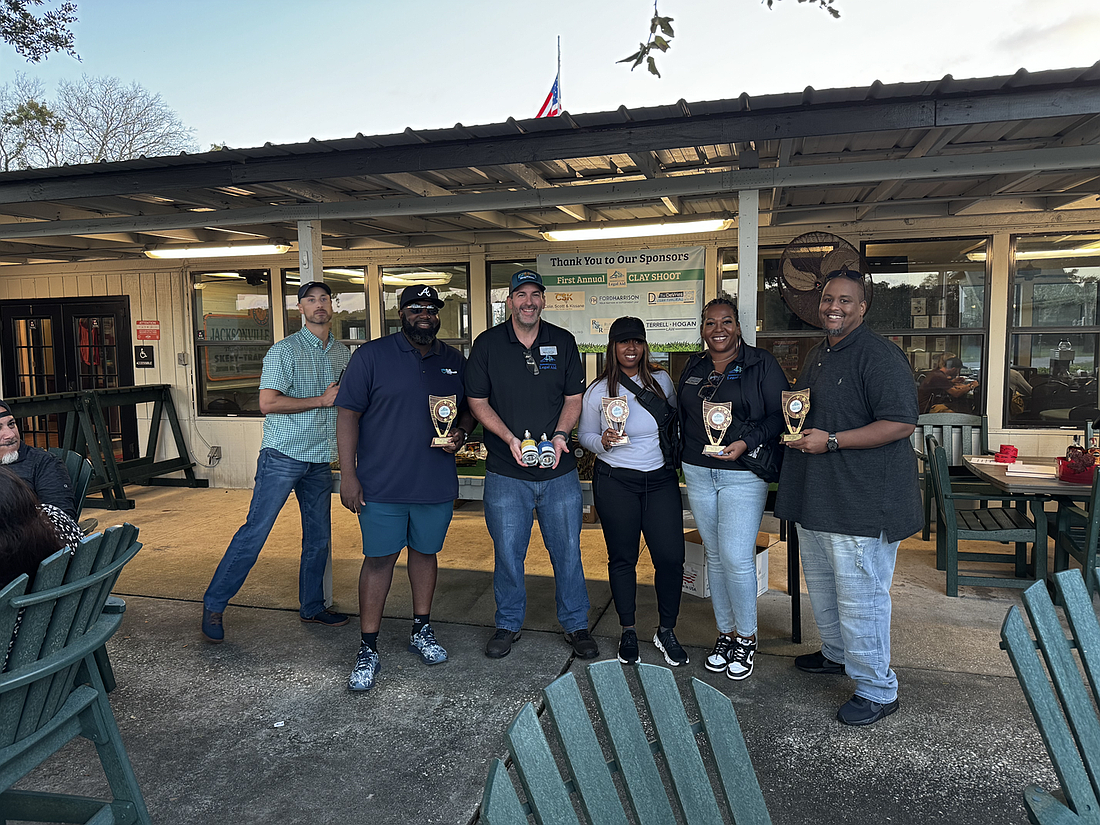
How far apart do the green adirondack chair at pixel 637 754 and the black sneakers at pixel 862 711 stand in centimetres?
173

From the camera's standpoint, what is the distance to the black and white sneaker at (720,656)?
3578mm

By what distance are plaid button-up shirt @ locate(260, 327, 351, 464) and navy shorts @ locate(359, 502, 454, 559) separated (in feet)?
2.20

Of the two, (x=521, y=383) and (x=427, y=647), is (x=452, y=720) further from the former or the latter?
(x=521, y=383)

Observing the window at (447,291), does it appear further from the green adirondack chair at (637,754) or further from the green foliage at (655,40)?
the green adirondack chair at (637,754)

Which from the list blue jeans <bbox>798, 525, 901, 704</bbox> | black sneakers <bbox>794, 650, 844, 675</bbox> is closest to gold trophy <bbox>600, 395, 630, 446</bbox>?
blue jeans <bbox>798, 525, 901, 704</bbox>

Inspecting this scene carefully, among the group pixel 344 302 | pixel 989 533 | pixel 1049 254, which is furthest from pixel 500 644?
pixel 1049 254

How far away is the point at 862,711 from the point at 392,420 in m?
2.36

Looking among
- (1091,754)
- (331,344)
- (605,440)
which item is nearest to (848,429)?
(605,440)

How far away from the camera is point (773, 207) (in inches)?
219

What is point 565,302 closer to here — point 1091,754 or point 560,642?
point 560,642

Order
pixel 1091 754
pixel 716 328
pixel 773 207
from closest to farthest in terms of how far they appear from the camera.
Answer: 1. pixel 1091 754
2. pixel 716 328
3. pixel 773 207

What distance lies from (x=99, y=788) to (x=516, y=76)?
1733 centimetres

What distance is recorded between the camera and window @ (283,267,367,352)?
789cm

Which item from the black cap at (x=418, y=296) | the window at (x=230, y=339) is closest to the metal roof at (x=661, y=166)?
the black cap at (x=418, y=296)
